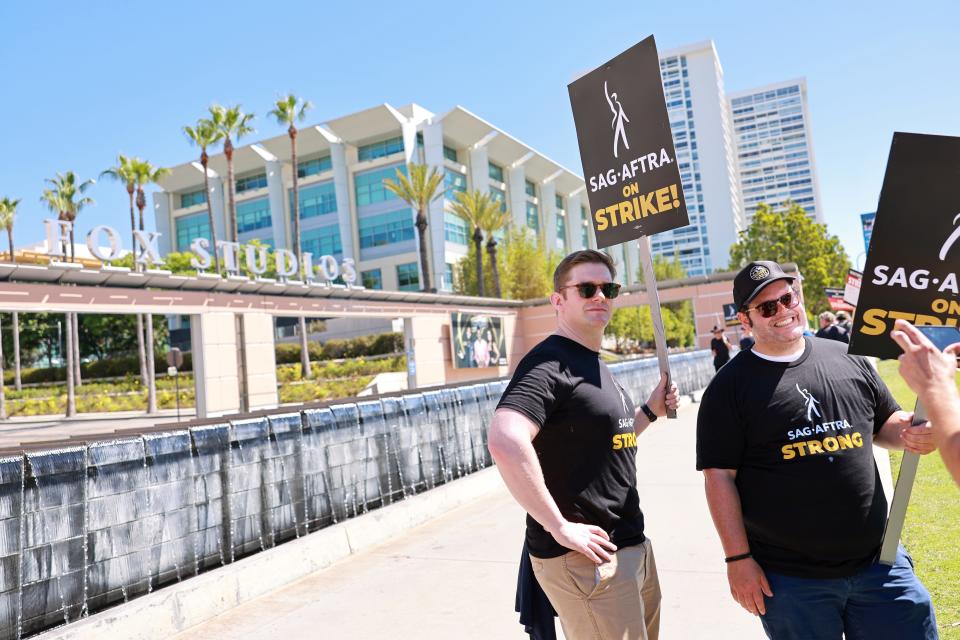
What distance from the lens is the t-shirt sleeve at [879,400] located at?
8.73 feet

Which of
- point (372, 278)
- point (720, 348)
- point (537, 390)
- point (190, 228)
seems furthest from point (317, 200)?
point (537, 390)

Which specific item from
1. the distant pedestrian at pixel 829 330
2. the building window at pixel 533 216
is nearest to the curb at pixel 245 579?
the distant pedestrian at pixel 829 330

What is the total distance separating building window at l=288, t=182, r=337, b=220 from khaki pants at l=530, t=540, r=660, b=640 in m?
65.0

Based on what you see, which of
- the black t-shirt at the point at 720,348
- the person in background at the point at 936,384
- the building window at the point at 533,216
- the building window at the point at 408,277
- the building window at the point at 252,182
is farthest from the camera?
the building window at the point at 533,216

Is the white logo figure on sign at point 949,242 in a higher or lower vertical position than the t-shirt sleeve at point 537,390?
higher

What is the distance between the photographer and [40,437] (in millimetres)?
23750

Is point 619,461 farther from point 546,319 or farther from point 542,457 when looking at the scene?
point 546,319

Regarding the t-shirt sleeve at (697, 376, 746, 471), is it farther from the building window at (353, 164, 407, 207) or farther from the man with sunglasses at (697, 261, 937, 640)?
the building window at (353, 164, 407, 207)

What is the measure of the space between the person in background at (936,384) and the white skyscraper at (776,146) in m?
193

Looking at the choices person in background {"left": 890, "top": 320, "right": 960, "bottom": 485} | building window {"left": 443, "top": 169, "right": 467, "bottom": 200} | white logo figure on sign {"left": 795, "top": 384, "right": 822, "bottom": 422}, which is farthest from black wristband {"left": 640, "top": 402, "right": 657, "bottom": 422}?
building window {"left": 443, "top": 169, "right": 467, "bottom": 200}

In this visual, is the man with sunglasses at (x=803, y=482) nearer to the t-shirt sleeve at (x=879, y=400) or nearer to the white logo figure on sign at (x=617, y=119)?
the t-shirt sleeve at (x=879, y=400)

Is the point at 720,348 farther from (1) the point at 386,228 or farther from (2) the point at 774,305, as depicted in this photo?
(1) the point at 386,228

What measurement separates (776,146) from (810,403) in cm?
20024

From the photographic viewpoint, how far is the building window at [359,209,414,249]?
209 ft
